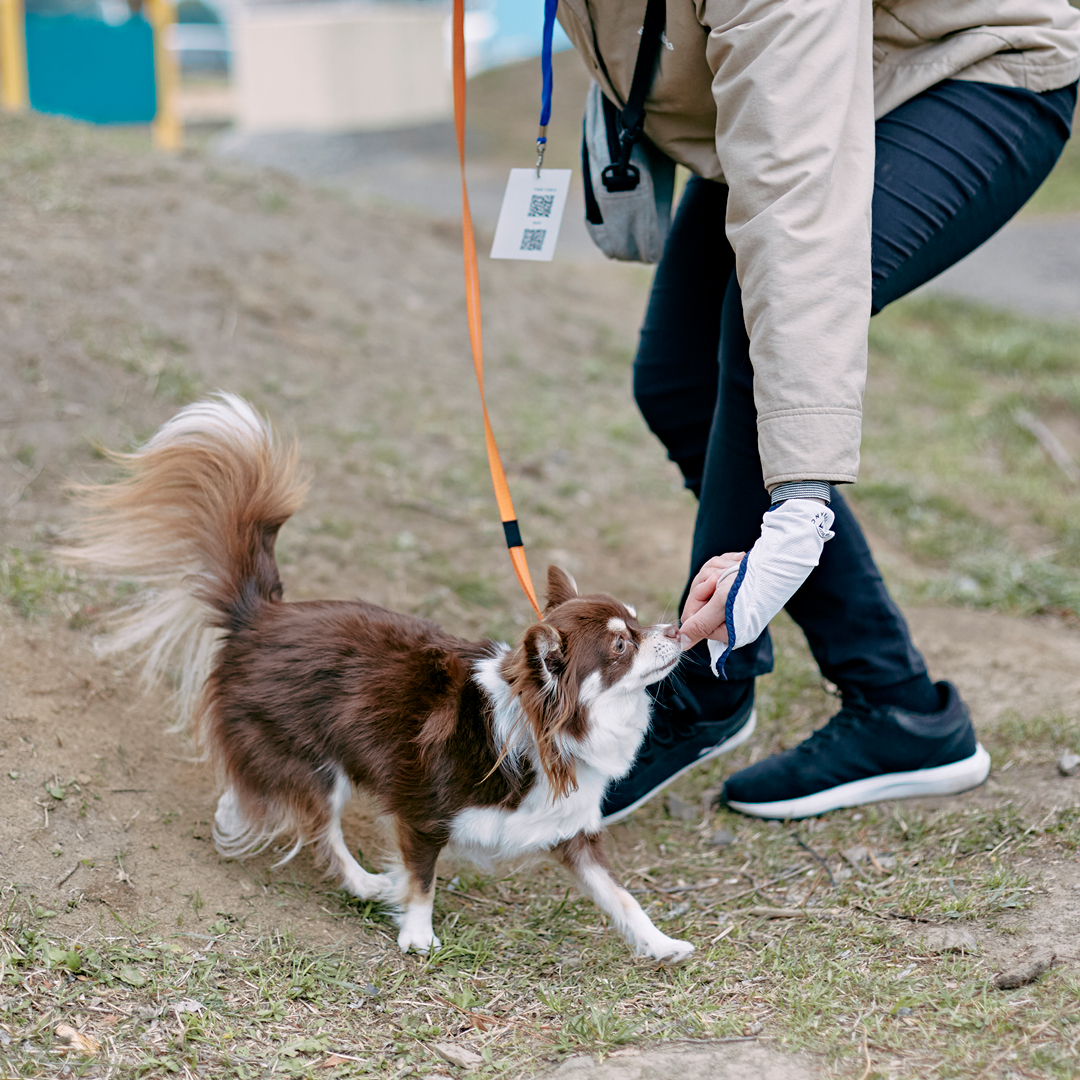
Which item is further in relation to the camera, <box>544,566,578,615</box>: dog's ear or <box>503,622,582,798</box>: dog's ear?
<box>544,566,578,615</box>: dog's ear

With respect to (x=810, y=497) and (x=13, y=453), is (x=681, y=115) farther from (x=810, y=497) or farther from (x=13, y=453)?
(x=13, y=453)

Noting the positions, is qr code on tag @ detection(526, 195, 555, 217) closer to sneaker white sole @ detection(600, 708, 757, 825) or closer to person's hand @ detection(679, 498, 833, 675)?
person's hand @ detection(679, 498, 833, 675)

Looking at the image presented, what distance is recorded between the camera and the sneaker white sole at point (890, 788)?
2.84 meters

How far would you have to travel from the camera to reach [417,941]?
2.34 meters

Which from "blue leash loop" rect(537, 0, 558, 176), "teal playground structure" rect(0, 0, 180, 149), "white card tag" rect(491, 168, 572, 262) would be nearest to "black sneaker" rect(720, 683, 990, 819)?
"white card tag" rect(491, 168, 572, 262)

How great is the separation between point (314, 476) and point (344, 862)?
2116mm

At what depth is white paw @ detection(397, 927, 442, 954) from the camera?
234cm

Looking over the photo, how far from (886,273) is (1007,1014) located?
1.43 meters

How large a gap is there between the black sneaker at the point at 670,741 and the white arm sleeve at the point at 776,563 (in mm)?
835

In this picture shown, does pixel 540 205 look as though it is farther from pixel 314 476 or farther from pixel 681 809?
pixel 314 476

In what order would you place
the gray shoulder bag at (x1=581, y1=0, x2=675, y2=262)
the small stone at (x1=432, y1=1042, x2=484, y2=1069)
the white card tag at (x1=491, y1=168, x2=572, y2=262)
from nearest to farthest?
1. the small stone at (x1=432, y1=1042, x2=484, y2=1069)
2. the gray shoulder bag at (x1=581, y1=0, x2=675, y2=262)
3. the white card tag at (x1=491, y1=168, x2=572, y2=262)

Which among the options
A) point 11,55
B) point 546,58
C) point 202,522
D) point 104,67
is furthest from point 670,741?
point 104,67

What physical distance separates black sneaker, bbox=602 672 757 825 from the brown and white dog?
367 mm

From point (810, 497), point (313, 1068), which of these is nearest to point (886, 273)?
point (810, 497)
